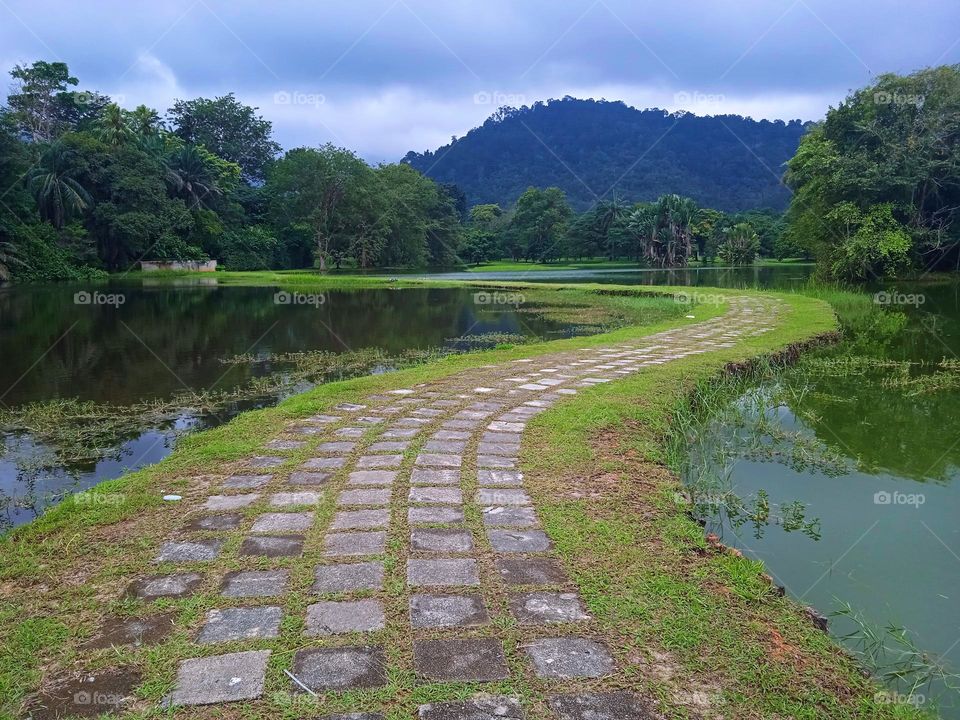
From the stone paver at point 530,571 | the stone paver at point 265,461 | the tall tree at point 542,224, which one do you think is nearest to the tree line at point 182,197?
the tall tree at point 542,224

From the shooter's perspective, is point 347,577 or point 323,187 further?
point 323,187

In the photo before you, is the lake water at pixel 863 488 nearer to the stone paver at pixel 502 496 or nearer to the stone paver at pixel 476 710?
the stone paver at pixel 502 496

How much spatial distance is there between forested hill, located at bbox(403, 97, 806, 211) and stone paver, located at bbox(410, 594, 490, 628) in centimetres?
10148

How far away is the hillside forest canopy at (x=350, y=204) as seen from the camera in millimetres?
23641

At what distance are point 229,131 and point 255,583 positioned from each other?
209 feet

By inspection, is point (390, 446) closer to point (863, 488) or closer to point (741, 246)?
point (863, 488)

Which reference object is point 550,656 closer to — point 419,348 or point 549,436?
point 549,436

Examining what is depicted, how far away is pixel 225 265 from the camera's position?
143 feet

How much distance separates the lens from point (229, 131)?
57906mm

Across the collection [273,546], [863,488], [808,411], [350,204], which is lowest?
[863,488]

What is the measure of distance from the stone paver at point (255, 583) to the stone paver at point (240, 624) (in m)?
0.10

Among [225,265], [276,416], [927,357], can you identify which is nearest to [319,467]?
[276,416]

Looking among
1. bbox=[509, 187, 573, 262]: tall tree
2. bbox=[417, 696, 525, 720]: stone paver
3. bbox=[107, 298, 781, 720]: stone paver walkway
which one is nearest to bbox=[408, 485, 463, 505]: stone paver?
bbox=[107, 298, 781, 720]: stone paver walkway

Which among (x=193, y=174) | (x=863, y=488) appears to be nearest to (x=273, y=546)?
(x=863, y=488)
